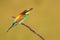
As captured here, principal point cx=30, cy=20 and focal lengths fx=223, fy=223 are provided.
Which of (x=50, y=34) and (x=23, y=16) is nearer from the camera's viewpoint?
(x=23, y=16)

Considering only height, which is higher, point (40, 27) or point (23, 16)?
point (40, 27)

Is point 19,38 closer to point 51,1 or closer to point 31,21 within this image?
point 31,21

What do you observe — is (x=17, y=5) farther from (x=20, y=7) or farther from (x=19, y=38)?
(x=19, y=38)

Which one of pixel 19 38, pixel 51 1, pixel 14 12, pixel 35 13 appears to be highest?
pixel 51 1

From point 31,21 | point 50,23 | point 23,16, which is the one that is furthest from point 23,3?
point 23,16

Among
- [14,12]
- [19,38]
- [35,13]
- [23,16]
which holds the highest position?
[35,13]

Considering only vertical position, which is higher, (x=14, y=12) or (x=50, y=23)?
(x=50, y=23)

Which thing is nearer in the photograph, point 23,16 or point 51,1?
point 23,16

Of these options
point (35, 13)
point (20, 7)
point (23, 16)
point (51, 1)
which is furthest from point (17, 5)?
point (23, 16)

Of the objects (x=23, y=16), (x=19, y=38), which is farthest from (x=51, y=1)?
(x=23, y=16)
